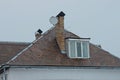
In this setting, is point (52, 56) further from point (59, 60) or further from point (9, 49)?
point (9, 49)

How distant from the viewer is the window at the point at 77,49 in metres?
36.5

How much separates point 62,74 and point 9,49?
20.6 ft

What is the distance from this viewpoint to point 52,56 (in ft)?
117

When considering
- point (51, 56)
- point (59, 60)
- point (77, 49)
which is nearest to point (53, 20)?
point (77, 49)

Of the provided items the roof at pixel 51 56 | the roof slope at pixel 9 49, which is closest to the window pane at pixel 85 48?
the roof at pixel 51 56

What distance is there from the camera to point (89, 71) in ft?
118

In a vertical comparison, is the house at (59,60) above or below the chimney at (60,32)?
below

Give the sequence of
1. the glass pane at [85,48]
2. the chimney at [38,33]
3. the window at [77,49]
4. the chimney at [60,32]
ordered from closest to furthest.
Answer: the window at [77,49], the chimney at [60,32], the glass pane at [85,48], the chimney at [38,33]

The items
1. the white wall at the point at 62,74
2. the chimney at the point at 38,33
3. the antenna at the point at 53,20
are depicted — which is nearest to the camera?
the white wall at the point at 62,74

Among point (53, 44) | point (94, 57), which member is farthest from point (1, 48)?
point (94, 57)

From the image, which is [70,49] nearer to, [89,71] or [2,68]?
[89,71]

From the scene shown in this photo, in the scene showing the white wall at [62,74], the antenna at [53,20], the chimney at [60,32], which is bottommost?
the white wall at [62,74]

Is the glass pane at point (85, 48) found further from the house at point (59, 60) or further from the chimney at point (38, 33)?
the chimney at point (38, 33)

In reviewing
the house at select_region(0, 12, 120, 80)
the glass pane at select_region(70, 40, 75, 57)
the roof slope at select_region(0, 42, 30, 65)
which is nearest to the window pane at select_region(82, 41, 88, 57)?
the house at select_region(0, 12, 120, 80)
